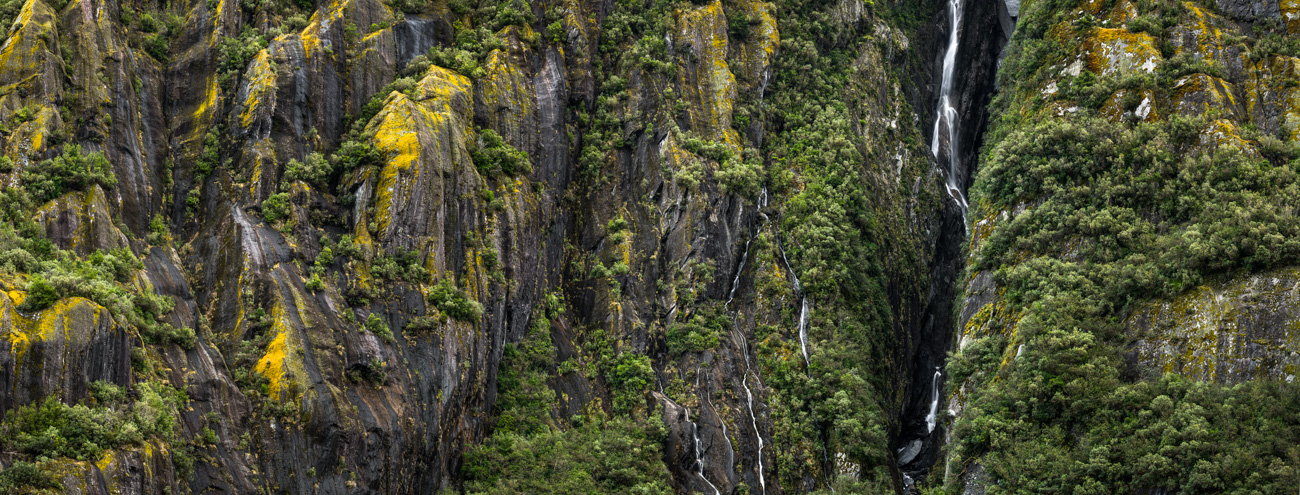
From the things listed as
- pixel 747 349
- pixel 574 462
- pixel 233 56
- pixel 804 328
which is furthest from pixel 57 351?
pixel 804 328

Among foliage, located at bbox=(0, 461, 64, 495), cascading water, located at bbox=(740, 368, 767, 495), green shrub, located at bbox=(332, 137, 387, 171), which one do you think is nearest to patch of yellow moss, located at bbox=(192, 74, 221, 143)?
green shrub, located at bbox=(332, 137, 387, 171)

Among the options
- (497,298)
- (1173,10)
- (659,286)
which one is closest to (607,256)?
(659,286)

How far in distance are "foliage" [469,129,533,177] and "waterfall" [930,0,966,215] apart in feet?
118

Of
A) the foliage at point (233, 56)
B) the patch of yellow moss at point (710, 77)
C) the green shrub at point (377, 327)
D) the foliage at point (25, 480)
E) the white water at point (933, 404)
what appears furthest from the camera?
the patch of yellow moss at point (710, 77)

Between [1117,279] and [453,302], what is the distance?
34.3 meters

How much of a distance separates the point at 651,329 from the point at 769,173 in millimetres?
15792

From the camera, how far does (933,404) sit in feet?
209

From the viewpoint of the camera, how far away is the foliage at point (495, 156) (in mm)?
53562

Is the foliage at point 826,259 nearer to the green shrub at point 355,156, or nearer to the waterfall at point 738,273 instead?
the waterfall at point 738,273

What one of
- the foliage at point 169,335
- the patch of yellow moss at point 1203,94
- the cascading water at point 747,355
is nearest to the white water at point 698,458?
the cascading water at point 747,355

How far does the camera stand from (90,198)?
38688mm

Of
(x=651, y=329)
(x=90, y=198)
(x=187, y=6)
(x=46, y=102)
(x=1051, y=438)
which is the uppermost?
(x=187, y=6)

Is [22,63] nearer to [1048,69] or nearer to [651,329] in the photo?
[651,329]

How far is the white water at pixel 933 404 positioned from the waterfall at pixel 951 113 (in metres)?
14.3
